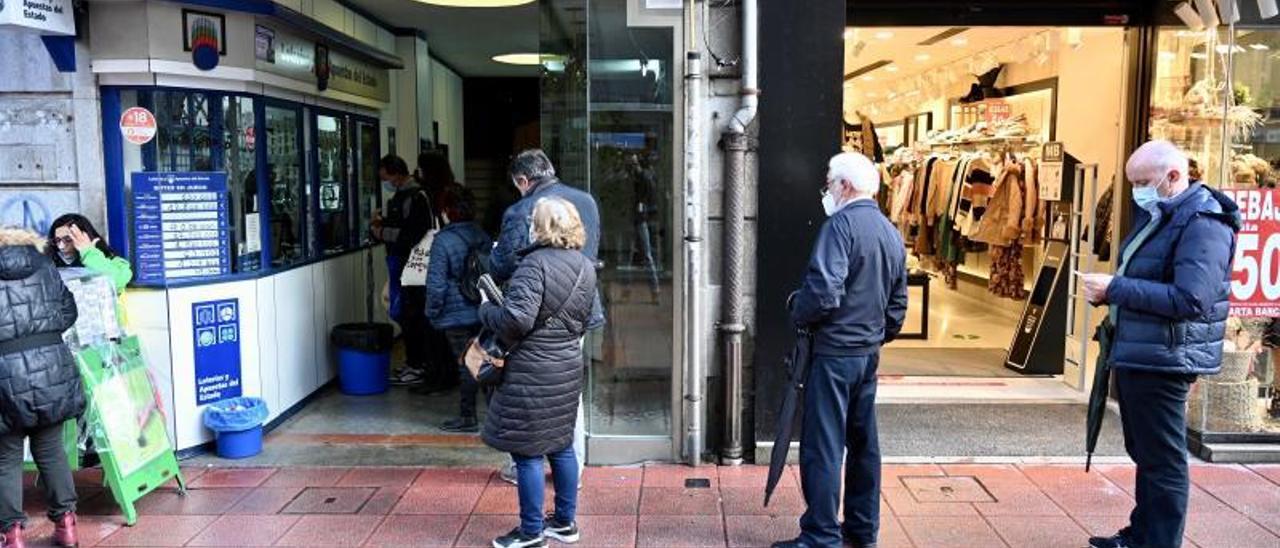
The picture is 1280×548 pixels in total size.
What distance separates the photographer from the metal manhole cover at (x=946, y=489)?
4.57 meters

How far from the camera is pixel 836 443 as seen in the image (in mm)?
3754

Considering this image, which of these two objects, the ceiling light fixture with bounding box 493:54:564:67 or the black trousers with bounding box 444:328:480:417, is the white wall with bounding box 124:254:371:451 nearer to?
the black trousers with bounding box 444:328:480:417

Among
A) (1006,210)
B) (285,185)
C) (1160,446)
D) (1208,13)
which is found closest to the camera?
(1160,446)

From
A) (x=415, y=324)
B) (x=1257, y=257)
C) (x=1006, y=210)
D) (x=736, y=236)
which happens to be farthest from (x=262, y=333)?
(x=1006, y=210)

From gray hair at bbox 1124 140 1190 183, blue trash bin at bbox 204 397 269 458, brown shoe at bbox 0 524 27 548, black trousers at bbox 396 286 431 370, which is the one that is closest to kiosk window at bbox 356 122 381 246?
black trousers at bbox 396 286 431 370

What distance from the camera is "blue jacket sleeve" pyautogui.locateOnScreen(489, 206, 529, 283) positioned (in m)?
4.27

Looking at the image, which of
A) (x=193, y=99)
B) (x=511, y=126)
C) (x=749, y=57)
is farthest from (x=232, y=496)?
(x=511, y=126)

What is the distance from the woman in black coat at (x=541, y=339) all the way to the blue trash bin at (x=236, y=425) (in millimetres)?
2072

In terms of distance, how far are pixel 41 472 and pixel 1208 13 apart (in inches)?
251

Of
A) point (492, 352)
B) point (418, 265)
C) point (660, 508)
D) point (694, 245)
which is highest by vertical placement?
point (694, 245)

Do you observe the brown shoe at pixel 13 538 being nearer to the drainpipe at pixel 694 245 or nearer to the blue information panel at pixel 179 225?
the blue information panel at pixel 179 225

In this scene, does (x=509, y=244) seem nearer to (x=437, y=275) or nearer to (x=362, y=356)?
(x=437, y=275)

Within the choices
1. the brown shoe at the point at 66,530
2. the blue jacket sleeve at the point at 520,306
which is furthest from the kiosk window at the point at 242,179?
the blue jacket sleeve at the point at 520,306

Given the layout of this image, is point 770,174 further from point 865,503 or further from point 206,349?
point 206,349
